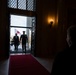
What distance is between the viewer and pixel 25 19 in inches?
448

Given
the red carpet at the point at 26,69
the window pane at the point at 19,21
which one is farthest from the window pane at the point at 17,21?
the red carpet at the point at 26,69

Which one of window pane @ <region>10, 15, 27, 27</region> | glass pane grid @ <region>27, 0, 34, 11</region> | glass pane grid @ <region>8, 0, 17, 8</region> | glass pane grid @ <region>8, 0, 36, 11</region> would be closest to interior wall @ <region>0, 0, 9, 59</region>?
glass pane grid @ <region>8, 0, 17, 8</region>

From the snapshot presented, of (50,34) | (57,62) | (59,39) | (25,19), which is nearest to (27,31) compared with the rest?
(25,19)

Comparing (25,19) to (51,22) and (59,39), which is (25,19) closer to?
(51,22)

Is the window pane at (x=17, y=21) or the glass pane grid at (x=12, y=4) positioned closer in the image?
the glass pane grid at (x=12, y=4)

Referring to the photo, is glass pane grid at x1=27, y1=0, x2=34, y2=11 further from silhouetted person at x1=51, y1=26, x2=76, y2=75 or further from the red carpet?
silhouetted person at x1=51, y1=26, x2=76, y2=75

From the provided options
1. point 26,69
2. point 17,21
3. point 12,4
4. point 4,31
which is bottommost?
point 26,69

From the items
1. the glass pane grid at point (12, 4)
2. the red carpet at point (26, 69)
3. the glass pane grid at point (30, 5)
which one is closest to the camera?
the red carpet at point (26, 69)

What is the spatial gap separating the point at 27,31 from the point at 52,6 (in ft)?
12.5

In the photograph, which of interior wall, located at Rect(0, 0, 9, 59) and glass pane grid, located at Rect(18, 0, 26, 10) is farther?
glass pane grid, located at Rect(18, 0, 26, 10)

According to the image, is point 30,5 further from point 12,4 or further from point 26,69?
point 26,69

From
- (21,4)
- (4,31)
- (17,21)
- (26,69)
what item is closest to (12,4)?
(21,4)

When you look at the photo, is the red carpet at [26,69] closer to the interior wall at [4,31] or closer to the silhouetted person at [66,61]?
the interior wall at [4,31]

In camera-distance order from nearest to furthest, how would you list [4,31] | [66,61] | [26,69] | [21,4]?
1. [66,61]
2. [26,69]
3. [4,31]
4. [21,4]
